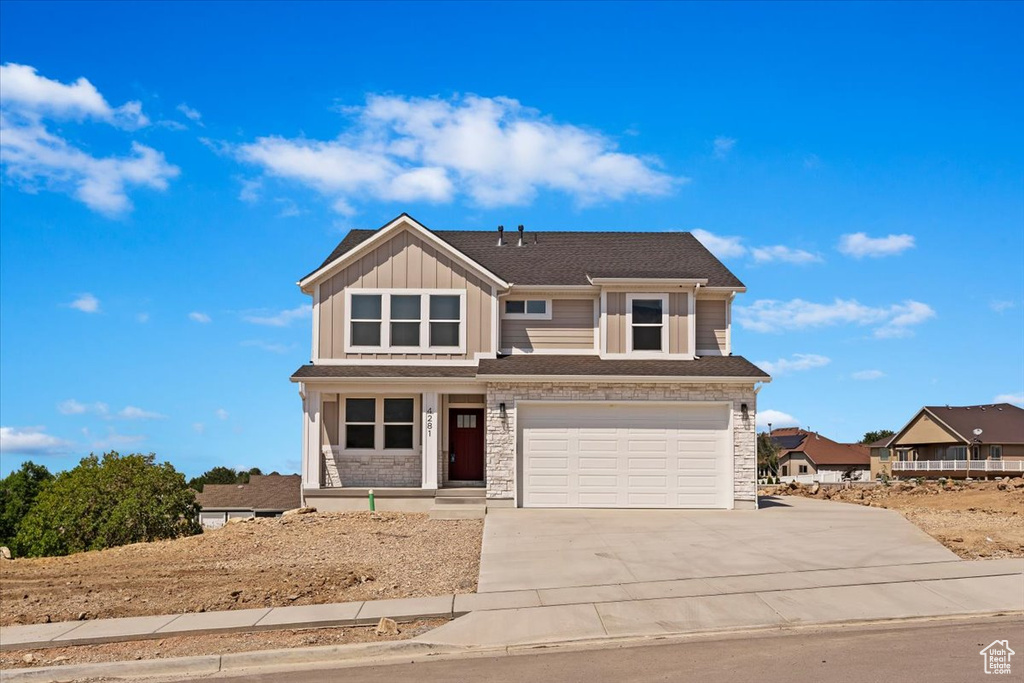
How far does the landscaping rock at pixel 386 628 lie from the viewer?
12.3 m

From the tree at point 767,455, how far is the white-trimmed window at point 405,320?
63.5m

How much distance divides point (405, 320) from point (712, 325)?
825cm

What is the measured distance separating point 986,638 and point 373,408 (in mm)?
16616

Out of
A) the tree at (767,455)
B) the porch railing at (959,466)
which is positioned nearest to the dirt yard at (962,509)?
the porch railing at (959,466)

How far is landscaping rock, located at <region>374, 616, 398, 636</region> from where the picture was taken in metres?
12.3

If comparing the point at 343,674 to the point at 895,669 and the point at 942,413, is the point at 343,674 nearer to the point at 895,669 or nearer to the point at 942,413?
the point at 895,669

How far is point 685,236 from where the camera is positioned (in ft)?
96.7

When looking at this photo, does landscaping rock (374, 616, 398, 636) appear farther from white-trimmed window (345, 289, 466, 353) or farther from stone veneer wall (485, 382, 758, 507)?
white-trimmed window (345, 289, 466, 353)

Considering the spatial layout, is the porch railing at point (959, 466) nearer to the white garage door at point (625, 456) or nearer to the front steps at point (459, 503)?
the white garage door at point (625, 456)

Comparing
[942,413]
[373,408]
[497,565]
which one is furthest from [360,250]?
[942,413]

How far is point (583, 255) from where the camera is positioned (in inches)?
1089

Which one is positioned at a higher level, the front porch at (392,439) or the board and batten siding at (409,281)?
the board and batten siding at (409,281)

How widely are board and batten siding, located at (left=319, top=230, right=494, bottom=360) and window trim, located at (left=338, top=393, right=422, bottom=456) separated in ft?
3.70

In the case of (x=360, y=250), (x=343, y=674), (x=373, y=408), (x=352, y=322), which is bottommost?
(x=343, y=674)
